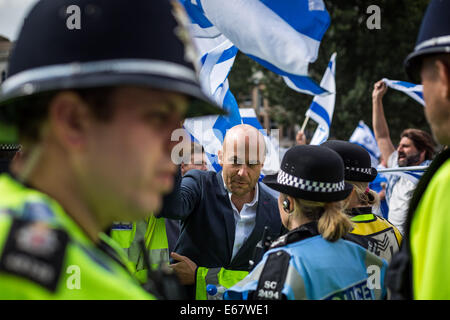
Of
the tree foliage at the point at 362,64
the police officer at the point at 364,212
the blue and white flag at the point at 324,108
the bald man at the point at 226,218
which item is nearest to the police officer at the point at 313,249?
the police officer at the point at 364,212

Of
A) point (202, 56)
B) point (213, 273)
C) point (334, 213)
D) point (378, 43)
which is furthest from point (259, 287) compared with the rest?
point (378, 43)

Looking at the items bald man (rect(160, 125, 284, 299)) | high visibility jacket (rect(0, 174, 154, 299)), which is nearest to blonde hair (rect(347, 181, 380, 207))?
bald man (rect(160, 125, 284, 299))

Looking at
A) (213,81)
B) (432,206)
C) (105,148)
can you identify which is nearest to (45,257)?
(105,148)

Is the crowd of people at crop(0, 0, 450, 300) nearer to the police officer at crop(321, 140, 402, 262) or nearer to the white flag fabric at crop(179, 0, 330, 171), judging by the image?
the police officer at crop(321, 140, 402, 262)

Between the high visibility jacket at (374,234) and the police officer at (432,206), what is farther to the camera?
the high visibility jacket at (374,234)

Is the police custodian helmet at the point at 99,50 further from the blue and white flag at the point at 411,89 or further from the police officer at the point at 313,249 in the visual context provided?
the blue and white flag at the point at 411,89

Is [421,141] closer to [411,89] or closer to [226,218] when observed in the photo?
[411,89]

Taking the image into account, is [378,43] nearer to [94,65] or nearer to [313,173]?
[313,173]

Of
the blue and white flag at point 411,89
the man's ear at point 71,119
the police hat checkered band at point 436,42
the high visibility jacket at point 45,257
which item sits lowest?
the high visibility jacket at point 45,257

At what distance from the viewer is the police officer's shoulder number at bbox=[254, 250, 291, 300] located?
2.31 m

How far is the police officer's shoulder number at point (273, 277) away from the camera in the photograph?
2.31 metres

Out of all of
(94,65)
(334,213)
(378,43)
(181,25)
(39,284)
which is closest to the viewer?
(39,284)

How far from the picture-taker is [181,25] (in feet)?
4.02
